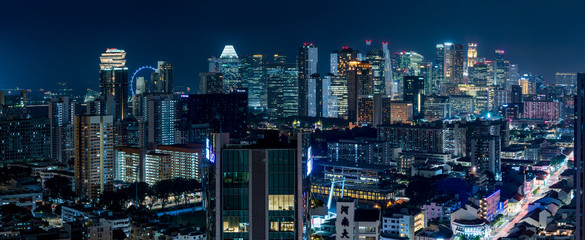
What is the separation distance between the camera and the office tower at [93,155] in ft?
62.0

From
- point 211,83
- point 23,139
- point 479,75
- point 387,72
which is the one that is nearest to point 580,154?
point 23,139

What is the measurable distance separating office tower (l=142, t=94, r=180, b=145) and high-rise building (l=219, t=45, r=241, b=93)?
859cm

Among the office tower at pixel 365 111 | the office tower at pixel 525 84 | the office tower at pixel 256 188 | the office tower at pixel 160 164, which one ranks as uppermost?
the office tower at pixel 525 84

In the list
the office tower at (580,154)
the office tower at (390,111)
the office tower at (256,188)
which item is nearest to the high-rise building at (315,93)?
the office tower at (390,111)

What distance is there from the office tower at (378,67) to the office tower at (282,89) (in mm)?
4728

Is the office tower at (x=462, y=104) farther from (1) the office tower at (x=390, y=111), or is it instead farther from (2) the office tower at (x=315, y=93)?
(2) the office tower at (x=315, y=93)

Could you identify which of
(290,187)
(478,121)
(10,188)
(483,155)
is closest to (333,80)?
(478,121)

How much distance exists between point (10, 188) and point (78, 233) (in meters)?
6.40

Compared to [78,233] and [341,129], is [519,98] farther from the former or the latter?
[78,233]

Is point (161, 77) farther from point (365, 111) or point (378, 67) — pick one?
point (378, 67)

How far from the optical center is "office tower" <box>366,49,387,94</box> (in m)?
42.9

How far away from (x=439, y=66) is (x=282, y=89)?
1468 cm

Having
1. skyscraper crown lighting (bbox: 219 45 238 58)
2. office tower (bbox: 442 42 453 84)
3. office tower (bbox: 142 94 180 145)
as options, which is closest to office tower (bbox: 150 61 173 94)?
skyscraper crown lighting (bbox: 219 45 238 58)

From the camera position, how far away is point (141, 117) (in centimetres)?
3262
